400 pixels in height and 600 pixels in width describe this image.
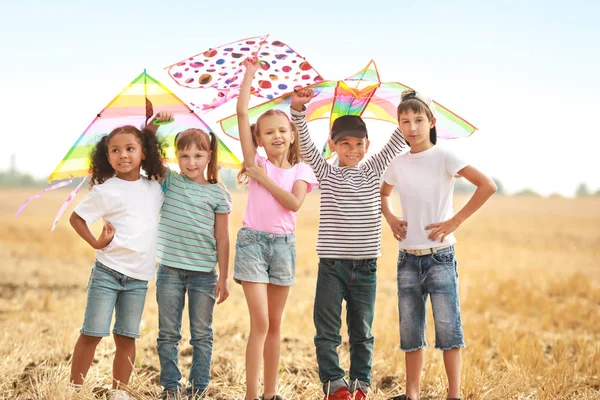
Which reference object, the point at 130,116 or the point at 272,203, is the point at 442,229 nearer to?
the point at 272,203

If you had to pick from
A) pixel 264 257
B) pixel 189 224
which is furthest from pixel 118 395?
pixel 264 257

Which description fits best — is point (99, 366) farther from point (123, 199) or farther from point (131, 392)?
point (123, 199)

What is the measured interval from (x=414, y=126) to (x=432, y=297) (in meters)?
1.18

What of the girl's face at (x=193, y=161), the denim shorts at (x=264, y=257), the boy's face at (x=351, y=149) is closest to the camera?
the denim shorts at (x=264, y=257)

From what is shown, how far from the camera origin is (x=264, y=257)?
4.27 m

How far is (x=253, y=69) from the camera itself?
4621 millimetres

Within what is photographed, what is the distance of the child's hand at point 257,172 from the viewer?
4.32 meters

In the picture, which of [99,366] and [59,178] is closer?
[59,178]

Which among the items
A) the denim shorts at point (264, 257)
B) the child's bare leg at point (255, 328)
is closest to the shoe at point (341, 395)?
the child's bare leg at point (255, 328)

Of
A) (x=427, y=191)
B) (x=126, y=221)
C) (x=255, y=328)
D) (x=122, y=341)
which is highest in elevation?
(x=427, y=191)

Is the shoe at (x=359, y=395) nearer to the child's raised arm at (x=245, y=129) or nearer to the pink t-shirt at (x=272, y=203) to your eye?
the pink t-shirt at (x=272, y=203)

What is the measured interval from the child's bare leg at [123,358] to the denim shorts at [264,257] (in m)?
0.97

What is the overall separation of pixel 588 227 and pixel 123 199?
34.1 meters

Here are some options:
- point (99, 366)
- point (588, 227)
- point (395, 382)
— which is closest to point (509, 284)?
point (395, 382)
